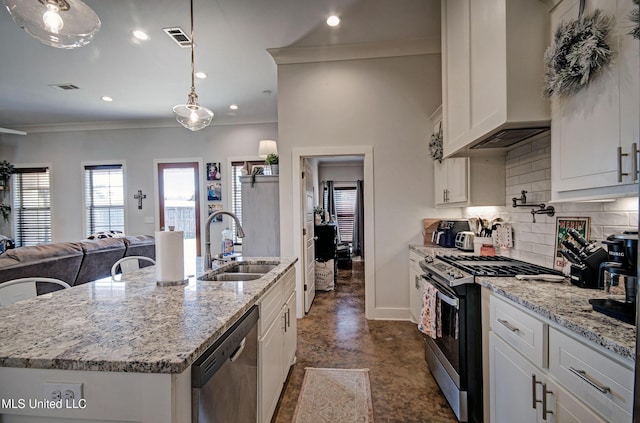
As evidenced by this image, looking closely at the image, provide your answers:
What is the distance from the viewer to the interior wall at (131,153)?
229 inches

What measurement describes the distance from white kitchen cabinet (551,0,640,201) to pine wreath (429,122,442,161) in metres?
1.60

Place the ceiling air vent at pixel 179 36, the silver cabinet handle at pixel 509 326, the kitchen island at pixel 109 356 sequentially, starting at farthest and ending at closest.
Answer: the ceiling air vent at pixel 179 36 < the silver cabinet handle at pixel 509 326 < the kitchen island at pixel 109 356

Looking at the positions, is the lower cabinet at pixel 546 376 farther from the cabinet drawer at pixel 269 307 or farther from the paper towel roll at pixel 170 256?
the paper towel roll at pixel 170 256

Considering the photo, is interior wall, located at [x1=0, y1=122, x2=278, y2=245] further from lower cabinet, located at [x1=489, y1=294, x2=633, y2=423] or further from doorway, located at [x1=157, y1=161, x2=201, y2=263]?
lower cabinet, located at [x1=489, y1=294, x2=633, y2=423]

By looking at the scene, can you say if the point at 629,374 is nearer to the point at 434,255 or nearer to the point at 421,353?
the point at 434,255

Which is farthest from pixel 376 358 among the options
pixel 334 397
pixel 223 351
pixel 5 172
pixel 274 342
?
pixel 5 172

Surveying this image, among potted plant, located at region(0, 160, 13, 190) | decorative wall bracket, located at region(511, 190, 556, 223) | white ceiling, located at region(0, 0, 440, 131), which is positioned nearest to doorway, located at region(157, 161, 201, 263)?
white ceiling, located at region(0, 0, 440, 131)

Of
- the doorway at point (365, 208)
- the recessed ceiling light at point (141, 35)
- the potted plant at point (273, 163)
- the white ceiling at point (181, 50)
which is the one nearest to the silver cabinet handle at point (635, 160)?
the white ceiling at point (181, 50)

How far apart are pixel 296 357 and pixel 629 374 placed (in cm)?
219

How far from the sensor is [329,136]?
3.48 metres

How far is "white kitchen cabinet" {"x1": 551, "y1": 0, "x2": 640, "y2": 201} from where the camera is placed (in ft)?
3.41

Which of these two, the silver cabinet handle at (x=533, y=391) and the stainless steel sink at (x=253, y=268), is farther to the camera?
the stainless steel sink at (x=253, y=268)

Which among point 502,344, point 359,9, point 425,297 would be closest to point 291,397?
point 425,297

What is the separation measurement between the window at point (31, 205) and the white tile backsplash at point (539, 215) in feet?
26.3
